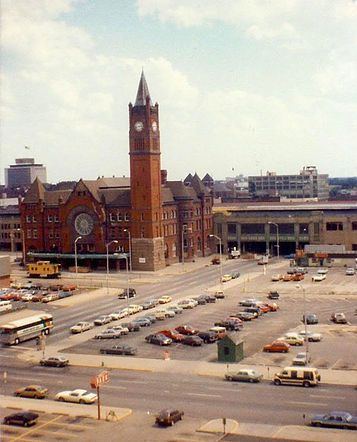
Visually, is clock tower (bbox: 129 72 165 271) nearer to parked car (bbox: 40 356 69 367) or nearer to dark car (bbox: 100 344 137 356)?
dark car (bbox: 100 344 137 356)

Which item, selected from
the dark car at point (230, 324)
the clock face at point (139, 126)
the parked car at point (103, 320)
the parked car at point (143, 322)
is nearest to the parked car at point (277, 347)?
the dark car at point (230, 324)

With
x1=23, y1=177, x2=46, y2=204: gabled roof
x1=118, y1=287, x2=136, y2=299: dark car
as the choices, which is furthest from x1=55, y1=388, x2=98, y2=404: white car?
x1=23, y1=177, x2=46, y2=204: gabled roof

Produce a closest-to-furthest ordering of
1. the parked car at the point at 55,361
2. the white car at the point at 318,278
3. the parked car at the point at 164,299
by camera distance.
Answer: the parked car at the point at 55,361 → the parked car at the point at 164,299 → the white car at the point at 318,278

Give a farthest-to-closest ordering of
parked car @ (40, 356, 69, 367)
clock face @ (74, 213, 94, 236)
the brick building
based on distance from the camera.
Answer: clock face @ (74, 213, 94, 236) → the brick building → parked car @ (40, 356, 69, 367)

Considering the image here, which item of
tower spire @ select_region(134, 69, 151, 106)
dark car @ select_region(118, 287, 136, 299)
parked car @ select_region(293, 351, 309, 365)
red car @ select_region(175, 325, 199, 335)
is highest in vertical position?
tower spire @ select_region(134, 69, 151, 106)

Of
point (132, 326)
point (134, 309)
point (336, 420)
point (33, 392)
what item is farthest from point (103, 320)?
point (336, 420)

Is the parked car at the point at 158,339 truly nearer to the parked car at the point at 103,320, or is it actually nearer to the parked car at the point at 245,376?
the parked car at the point at 103,320

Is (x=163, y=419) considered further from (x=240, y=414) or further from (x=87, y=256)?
(x=87, y=256)
